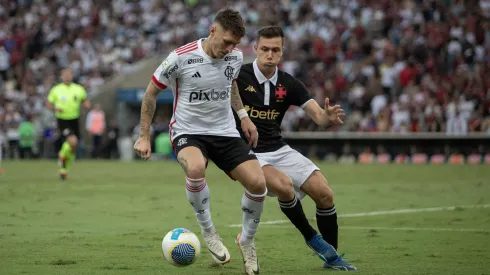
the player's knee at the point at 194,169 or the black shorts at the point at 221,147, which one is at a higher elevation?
the black shorts at the point at 221,147

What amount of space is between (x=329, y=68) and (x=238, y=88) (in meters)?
23.9

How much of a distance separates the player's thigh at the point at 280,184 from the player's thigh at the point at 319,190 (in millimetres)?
211

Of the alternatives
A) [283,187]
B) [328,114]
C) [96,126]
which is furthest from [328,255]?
[96,126]

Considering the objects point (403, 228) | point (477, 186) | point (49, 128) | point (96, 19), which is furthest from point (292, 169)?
point (96, 19)

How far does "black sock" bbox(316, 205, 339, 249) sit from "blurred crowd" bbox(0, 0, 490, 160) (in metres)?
20.4

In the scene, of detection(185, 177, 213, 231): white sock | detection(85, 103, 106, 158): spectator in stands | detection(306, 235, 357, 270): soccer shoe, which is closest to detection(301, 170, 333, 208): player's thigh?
detection(306, 235, 357, 270): soccer shoe

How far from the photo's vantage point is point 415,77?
1206 inches

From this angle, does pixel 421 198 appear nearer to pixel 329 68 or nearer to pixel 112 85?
pixel 329 68

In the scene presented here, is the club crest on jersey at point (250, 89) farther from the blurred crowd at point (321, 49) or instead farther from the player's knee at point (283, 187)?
the blurred crowd at point (321, 49)

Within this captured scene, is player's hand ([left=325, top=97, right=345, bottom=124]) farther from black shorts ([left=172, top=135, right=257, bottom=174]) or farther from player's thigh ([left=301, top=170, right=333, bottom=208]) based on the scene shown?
black shorts ([left=172, top=135, right=257, bottom=174])

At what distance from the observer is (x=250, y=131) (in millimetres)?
9094

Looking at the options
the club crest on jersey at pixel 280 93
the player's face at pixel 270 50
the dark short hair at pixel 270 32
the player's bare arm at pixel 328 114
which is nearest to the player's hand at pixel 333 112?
the player's bare arm at pixel 328 114

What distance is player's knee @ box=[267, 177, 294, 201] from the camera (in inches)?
352

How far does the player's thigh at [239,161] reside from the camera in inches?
336
